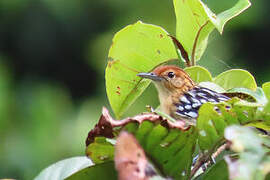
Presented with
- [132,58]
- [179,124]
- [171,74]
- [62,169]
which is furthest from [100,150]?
[171,74]

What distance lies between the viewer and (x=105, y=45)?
6.03m

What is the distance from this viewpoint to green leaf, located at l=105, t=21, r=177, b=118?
5.17 ft

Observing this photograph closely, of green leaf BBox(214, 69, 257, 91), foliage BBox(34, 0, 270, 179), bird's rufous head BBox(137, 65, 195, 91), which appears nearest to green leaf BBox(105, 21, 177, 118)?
foliage BBox(34, 0, 270, 179)

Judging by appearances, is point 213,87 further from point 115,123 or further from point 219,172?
point 115,123

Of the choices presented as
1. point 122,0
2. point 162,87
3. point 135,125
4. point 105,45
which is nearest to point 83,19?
point 122,0

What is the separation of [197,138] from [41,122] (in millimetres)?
3495

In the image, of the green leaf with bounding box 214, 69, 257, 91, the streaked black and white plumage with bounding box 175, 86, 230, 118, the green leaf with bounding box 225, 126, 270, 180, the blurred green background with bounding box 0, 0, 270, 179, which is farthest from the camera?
the blurred green background with bounding box 0, 0, 270, 179

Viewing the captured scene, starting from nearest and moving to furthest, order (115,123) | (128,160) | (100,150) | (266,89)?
(128,160) → (115,123) → (100,150) → (266,89)

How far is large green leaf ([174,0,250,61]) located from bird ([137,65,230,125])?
46 centimetres

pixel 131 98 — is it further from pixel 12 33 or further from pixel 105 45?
pixel 12 33

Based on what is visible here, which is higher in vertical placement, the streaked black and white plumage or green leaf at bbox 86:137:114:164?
green leaf at bbox 86:137:114:164

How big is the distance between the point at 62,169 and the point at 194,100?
86 cm

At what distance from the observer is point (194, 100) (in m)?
2.31

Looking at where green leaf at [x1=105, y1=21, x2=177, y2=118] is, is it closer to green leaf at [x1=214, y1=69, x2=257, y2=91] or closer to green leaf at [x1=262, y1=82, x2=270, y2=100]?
green leaf at [x1=214, y1=69, x2=257, y2=91]
